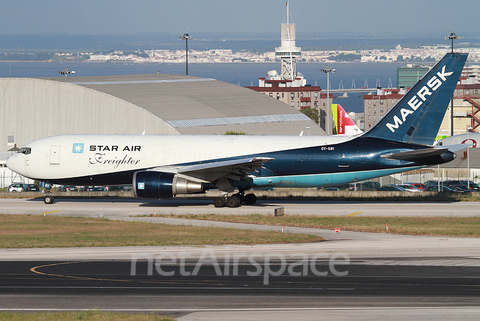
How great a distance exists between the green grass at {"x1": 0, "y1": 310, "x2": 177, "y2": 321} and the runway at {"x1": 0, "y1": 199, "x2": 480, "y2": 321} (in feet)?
2.15

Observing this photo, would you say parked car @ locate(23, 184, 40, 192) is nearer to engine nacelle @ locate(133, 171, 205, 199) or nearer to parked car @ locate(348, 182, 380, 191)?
engine nacelle @ locate(133, 171, 205, 199)

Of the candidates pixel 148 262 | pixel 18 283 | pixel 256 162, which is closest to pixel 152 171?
pixel 256 162

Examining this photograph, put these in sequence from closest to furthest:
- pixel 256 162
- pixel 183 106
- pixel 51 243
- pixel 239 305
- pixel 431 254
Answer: pixel 239 305, pixel 431 254, pixel 51 243, pixel 256 162, pixel 183 106

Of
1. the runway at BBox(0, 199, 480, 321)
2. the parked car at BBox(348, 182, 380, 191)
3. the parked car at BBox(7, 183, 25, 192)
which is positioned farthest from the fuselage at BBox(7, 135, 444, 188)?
the parked car at BBox(7, 183, 25, 192)

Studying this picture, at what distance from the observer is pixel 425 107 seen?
136 feet

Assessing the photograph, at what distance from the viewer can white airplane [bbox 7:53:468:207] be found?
4091 centimetres

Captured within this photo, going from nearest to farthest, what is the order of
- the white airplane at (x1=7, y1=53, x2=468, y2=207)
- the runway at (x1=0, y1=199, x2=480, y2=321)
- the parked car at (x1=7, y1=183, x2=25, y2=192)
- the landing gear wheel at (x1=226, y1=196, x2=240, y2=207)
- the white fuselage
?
1. the runway at (x1=0, y1=199, x2=480, y2=321)
2. the white airplane at (x1=7, y1=53, x2=468, y2=207)
3. the landing gear wheel at (x1=226, y1=196, x2=240, y2=207)
4. the white fuselage
5. the parked car at (x1=7, y1=183, x2=25, y2=192)

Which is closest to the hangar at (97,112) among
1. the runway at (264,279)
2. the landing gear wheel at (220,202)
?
the landing gear wheel at (220,202)

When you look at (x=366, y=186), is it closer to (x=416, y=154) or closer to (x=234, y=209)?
(x=416, y=154)

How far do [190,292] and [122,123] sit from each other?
3029 inches

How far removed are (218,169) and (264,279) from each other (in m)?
19.5

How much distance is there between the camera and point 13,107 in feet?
316

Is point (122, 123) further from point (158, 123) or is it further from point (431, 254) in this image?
point (431, 254)

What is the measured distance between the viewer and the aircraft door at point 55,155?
142 feet
